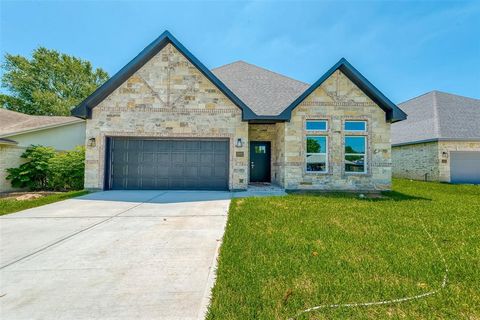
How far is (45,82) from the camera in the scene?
30188mm

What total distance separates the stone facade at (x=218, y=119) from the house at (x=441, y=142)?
8112 millimetres

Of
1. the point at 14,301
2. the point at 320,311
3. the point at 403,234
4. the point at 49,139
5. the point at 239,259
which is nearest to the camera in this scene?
the point at 320,311

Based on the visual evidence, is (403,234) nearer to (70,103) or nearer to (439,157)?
(439,157)

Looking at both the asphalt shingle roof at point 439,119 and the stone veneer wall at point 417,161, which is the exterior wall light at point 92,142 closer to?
the asphalt shingle roof at point 439,119

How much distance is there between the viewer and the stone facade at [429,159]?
1504cm

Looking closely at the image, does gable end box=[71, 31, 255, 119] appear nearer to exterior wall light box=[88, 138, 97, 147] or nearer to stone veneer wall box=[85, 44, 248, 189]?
stone veneer wall box=[85, 44, 248, 189]

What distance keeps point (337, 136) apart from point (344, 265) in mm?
8220

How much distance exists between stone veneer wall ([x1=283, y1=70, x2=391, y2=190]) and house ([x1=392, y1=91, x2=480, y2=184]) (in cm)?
808

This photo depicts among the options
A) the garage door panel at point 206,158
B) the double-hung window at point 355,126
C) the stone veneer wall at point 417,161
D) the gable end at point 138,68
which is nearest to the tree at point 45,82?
the gable end at point 138,68

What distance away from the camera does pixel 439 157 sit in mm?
15055

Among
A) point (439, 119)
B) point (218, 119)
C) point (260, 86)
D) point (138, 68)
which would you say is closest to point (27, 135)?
point (138, 68)

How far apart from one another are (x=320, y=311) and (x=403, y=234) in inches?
138

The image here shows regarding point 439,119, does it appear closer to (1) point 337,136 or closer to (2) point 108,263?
(1) point 337,136

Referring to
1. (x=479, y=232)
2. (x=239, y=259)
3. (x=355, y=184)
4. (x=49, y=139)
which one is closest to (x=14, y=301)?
(x=239, y=259)
